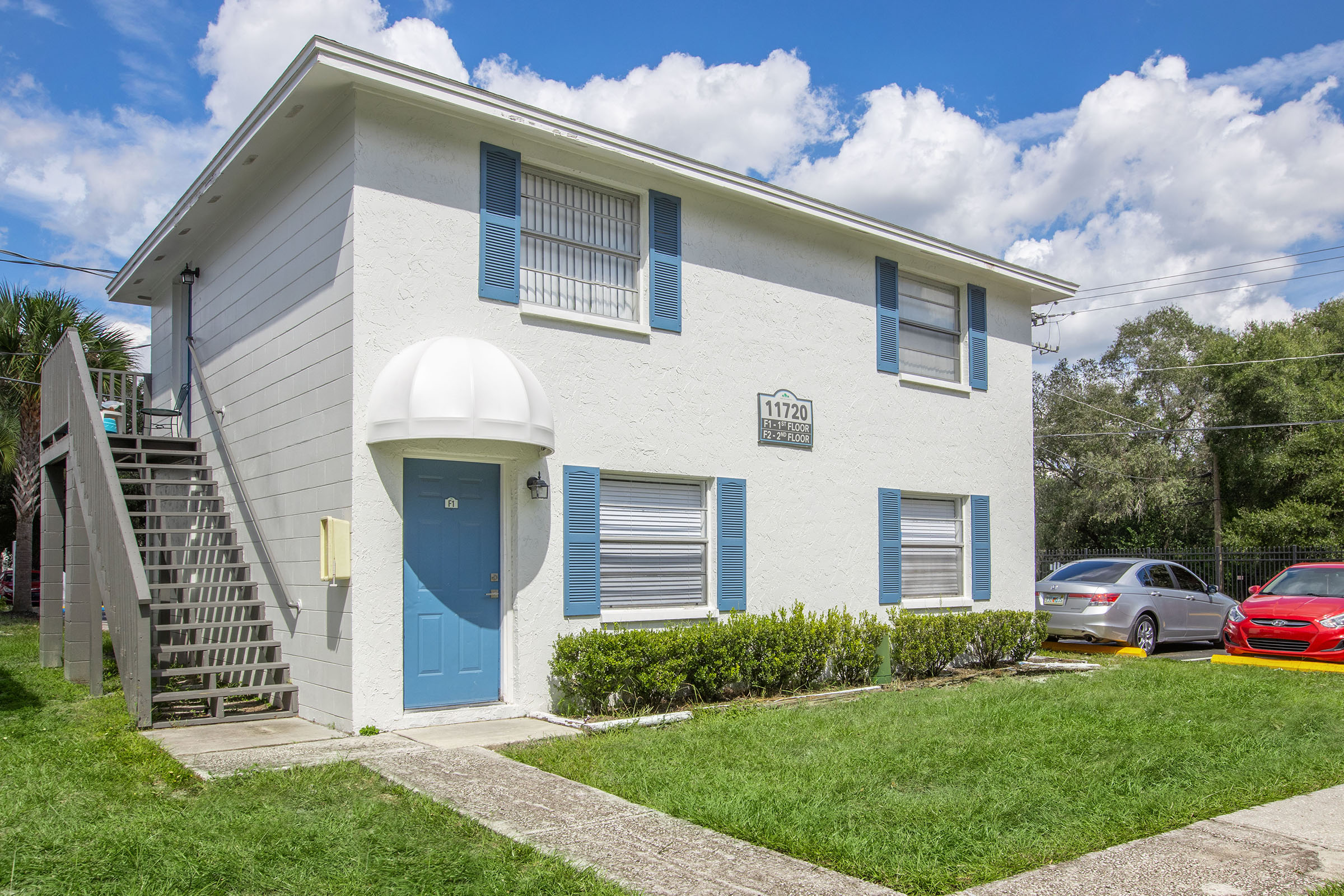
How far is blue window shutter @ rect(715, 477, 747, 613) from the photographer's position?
1089 cm

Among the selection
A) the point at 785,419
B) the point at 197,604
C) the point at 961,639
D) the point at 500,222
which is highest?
the point at 500,222

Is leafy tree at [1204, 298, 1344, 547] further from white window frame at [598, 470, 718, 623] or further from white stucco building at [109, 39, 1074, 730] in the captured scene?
white window frame at [598, 470, 718, 623]

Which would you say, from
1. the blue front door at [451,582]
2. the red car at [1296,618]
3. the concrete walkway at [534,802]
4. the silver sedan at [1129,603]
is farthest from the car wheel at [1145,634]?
the blue front door at [451,582]

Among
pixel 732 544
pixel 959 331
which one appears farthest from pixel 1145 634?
pixel 732 544

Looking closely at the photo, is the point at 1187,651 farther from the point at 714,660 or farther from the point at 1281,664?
the point at 714,660

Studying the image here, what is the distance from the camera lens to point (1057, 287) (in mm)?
15164

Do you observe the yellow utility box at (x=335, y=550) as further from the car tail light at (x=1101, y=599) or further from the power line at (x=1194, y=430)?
the power line at (x=1194, y=430)

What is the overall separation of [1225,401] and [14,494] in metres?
35.2

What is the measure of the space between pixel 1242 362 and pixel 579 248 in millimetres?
27321

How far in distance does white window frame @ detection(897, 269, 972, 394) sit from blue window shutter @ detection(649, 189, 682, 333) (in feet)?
13.6

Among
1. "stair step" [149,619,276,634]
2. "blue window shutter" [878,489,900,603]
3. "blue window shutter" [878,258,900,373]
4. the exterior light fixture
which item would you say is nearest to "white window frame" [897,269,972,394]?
"blue window shutter" [878,258,900,373]

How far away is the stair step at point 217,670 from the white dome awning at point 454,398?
102 inches

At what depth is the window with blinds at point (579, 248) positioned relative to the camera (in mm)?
10023

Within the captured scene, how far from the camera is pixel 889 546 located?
12781 millimetres
